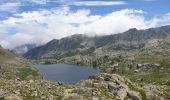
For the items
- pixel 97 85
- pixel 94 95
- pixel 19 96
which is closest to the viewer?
pixel 19 96

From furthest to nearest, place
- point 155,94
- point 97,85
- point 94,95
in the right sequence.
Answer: point 155,94, point 97,85, point 94,95

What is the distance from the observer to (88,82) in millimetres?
79000

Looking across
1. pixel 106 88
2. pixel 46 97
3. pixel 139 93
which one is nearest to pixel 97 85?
pixel 106 88

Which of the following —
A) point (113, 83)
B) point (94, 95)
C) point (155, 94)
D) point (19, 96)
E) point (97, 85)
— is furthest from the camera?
point (155, 94)

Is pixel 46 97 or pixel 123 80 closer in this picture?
pixel 46 97

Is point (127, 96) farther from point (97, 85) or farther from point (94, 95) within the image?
point (94, 95)

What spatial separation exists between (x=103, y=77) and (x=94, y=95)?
23.6m

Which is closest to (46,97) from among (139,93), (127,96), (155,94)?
(127,96)

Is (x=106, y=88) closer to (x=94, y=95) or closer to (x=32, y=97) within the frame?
(x=94, y=95)

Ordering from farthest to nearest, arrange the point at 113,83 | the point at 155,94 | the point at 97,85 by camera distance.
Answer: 1. the point at 155,94
2. the point at 113,83
3. the point at 97,85

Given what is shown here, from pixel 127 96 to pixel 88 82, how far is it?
31.2 feet

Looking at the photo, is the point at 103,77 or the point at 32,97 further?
the point at 103,77

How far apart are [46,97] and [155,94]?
35675 millimetres

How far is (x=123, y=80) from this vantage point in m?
89.6
